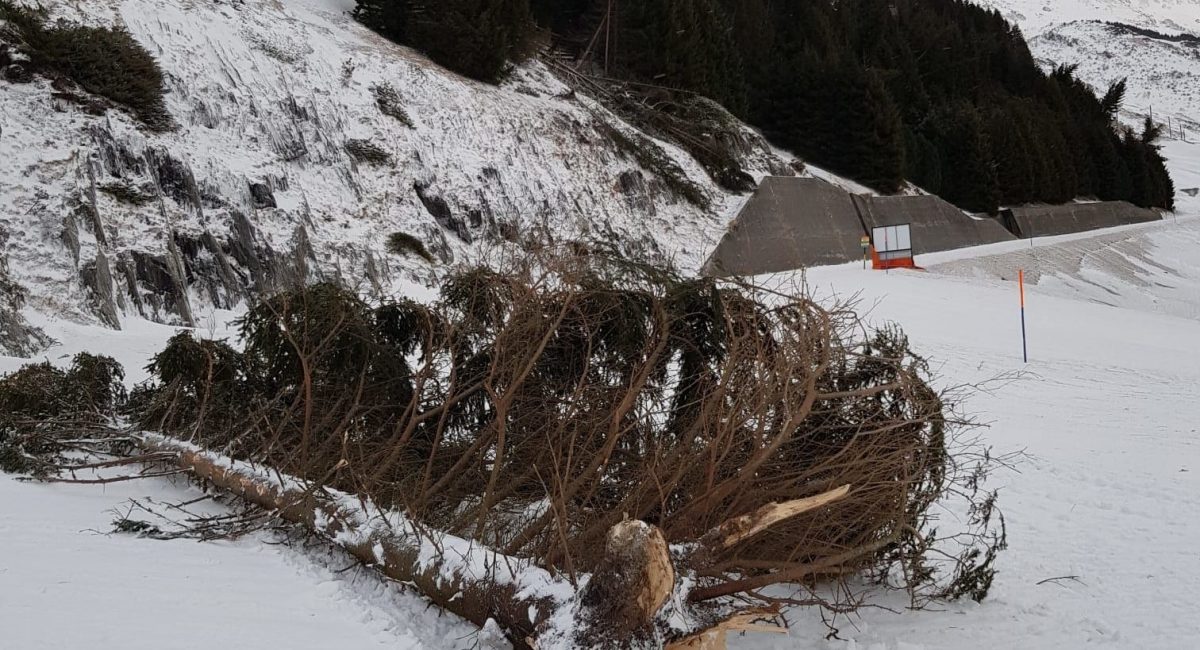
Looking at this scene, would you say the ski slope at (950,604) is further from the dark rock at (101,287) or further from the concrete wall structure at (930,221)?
the concrete wall structure at (930,221)

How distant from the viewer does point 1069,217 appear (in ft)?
142

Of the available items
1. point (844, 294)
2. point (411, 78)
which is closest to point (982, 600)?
point (844, 294)

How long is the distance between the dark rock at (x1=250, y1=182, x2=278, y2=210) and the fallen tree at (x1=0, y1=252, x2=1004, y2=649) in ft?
24.0

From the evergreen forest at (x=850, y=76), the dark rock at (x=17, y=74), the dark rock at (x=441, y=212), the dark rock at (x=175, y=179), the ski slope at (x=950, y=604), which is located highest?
the evergreen forest at (x=850, y=76)

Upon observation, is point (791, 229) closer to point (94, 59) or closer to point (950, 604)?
point (94, 59)

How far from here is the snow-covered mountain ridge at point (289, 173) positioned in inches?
450

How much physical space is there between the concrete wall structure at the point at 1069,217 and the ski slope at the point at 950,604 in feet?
96.0

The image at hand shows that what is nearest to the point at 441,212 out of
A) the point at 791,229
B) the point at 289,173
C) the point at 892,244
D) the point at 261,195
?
the point at 289,173

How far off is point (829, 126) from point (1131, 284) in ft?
41.1

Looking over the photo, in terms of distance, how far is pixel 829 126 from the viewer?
3247cm

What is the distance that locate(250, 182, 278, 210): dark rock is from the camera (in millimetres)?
13875

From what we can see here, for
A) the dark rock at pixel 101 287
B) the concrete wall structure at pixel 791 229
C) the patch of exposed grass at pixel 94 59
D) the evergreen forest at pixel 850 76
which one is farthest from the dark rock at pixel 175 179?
the concrete wall structure at pixel 791 229

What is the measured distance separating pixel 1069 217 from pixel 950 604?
4501 cm

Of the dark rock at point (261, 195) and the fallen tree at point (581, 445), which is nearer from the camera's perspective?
the fallen tree at point (581, 445)
